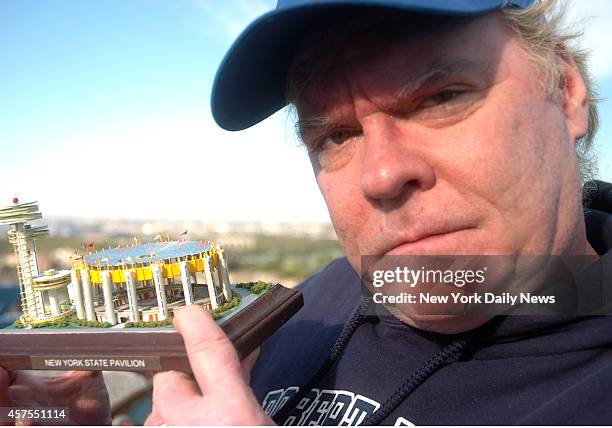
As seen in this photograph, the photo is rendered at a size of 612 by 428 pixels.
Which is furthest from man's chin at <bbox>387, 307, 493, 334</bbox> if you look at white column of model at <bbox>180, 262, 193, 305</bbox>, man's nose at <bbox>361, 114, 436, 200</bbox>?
white column of model at <bbox>180, 262, 193, 305</bbox>

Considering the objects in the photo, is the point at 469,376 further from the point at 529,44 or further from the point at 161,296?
the point at 161,296

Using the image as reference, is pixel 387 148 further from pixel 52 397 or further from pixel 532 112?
pixel 52 397

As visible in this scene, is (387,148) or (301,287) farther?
(301,287)

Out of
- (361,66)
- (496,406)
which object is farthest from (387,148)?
(496,406)

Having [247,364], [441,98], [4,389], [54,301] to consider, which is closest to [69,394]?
[4,389]

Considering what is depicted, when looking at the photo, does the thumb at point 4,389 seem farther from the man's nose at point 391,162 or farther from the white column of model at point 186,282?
the man's nose at point 391,162

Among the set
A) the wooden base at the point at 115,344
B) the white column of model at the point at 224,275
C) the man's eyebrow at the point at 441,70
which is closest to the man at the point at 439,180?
the man's eyebrow at the point at 441,70

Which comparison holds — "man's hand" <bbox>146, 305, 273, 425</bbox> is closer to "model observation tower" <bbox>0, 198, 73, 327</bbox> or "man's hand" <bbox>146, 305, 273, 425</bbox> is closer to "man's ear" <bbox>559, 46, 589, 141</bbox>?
"model observation tower" <bbox>0, 198, 73, 327</bbox>
